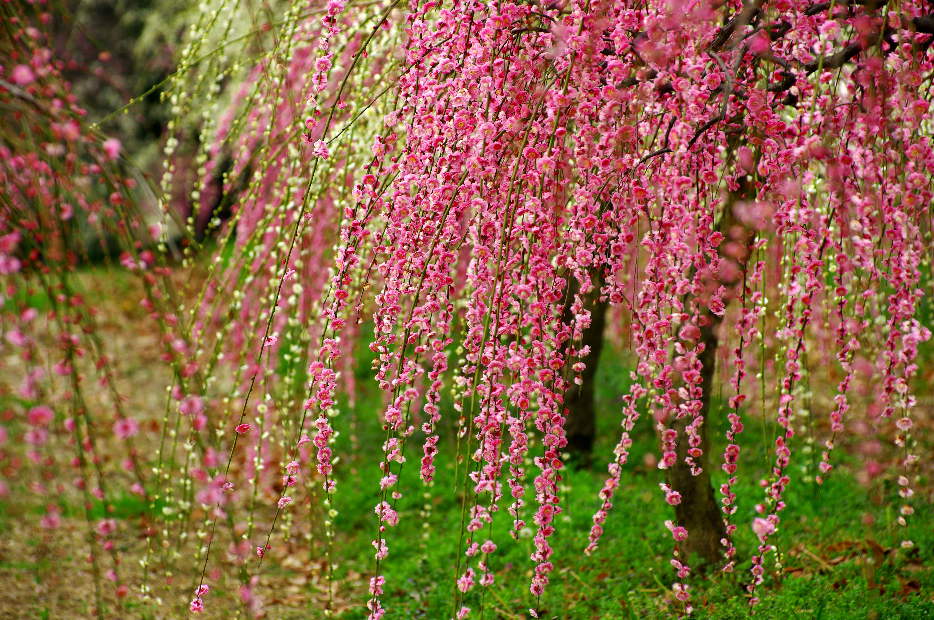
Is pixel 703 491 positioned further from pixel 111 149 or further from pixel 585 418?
pixel 111 149

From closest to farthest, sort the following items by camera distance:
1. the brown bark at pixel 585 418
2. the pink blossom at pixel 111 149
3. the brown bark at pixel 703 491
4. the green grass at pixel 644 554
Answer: the pink blossom at pixel 111 149
the green grass at pixel 644 554
the brown bark at pixel 703 491
the brown bark at pixel 585 418

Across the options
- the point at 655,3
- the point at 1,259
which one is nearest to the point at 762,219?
the point at 655,3

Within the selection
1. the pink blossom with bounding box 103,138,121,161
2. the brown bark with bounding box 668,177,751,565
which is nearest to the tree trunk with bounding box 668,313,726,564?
the brown bark with bounding box 668,177,751,565

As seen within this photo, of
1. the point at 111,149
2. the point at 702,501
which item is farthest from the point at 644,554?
the point at 111,149

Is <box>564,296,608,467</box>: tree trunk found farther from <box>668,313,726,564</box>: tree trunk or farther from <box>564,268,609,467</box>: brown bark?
<box>668,313,726,564</box>: tree trunk

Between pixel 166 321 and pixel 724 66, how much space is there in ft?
4.45

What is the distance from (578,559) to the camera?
3.46 m

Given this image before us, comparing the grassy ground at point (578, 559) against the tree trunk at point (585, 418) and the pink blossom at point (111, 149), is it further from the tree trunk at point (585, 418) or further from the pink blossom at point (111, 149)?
the pink blossom at point (111, 149)

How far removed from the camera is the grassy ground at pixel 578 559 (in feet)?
9.26

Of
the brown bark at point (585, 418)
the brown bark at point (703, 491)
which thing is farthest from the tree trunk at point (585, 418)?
the brown bark at point (703, 491)

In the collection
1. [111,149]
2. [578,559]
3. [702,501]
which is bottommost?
[578,559]

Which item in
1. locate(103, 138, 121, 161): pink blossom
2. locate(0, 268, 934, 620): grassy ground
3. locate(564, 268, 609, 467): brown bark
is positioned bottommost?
locate(0, 268, 934, 620): grassy ground

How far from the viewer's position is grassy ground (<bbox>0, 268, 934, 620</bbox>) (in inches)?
111

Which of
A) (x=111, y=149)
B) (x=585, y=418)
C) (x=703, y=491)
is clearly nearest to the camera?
(x=111, y=149)
